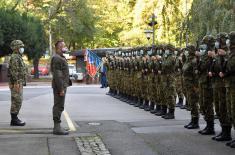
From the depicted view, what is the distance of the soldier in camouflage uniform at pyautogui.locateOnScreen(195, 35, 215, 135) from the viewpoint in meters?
10.5

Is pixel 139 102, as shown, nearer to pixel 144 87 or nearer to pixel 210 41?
pixel 144 87

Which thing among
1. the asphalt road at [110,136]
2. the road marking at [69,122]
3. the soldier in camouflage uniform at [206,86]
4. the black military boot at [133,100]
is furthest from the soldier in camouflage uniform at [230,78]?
the black military boot at [133,100]

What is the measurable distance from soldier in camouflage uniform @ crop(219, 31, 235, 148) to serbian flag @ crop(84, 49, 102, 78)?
27.6m

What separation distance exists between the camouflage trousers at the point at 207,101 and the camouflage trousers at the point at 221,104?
0.56 m

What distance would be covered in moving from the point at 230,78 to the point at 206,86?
1.32 meters

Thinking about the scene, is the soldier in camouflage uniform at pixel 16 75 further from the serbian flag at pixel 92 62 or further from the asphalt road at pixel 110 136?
the serbian flag at pixel 92 62

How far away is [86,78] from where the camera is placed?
4047cm

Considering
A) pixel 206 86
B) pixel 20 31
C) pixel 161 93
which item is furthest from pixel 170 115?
pixel 20 31

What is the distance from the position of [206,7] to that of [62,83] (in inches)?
519

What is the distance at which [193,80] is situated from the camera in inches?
462

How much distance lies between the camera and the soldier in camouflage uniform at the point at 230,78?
30.1 feet

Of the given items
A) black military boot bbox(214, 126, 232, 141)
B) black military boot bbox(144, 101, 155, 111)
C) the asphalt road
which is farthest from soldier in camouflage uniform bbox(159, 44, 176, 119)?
black military boot bbox(214, 126, 232, 141)

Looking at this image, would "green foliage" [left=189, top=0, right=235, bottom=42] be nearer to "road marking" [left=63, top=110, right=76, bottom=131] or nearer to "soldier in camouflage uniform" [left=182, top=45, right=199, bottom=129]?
"road marking" [left=63, top=110, right=76, bottom=131]

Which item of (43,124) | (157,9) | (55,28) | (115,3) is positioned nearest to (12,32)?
(55,28)
